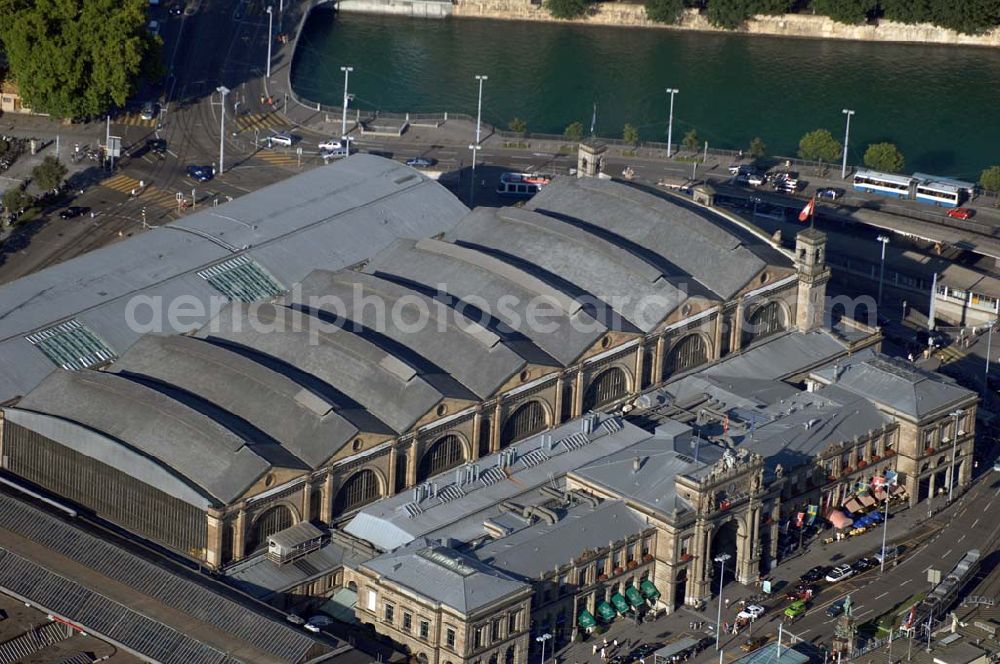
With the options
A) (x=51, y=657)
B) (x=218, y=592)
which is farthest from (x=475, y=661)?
(x=51, y=657)

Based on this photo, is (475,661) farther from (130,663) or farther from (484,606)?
(130,663)

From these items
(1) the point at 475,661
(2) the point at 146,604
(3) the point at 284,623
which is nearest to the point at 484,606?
(1) the point at 475,661

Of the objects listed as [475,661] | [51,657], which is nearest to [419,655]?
[475,661]

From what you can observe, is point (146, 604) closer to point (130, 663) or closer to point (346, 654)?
point (130, 663)

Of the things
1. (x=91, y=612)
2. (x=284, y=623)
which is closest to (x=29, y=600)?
(x=91, y=612)

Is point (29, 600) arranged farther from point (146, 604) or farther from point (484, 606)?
point (484, 606)

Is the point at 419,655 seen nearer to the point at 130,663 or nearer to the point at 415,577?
the point at 415,577

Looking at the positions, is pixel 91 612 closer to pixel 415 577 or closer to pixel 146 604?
pixel 146 604
